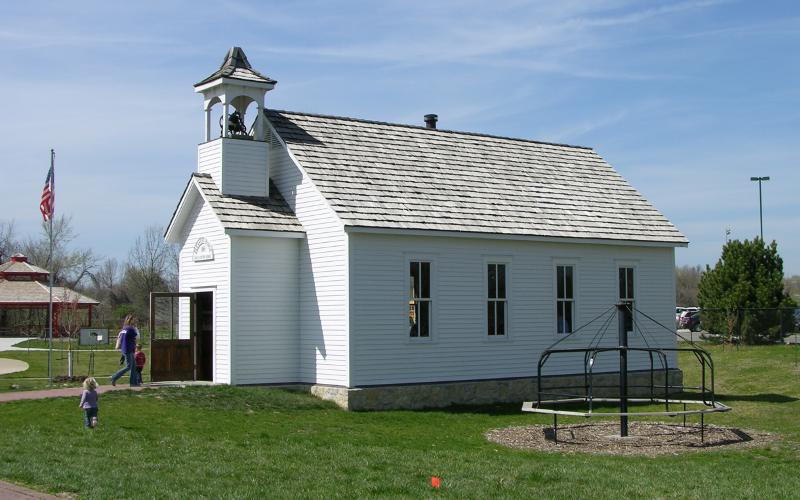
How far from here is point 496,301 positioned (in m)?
24.6

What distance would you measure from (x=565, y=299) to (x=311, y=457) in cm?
1291

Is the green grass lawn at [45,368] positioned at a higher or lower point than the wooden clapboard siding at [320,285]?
lower

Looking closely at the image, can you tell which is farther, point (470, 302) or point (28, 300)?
point (28, 300)

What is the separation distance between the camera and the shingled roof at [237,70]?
2411 cm

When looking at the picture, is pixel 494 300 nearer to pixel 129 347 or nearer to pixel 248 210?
pixel 248 210

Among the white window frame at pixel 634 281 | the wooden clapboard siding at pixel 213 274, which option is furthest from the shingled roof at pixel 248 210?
the white window frame at pixel 634 281

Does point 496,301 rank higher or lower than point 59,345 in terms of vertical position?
higher

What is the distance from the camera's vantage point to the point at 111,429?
53.9 ft

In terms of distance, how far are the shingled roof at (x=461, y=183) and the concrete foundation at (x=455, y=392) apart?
364cm

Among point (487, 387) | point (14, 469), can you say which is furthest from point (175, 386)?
point (14, 469)

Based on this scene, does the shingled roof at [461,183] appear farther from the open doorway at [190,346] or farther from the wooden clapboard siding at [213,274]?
the open doorway at [190,346]

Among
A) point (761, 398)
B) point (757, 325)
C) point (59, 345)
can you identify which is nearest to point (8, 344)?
point (59, 345)

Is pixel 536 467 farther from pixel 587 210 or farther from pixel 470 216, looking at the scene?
pixel 587 210

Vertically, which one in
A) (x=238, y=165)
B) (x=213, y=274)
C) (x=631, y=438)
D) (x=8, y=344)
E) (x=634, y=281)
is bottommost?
(x=631, y=438)
